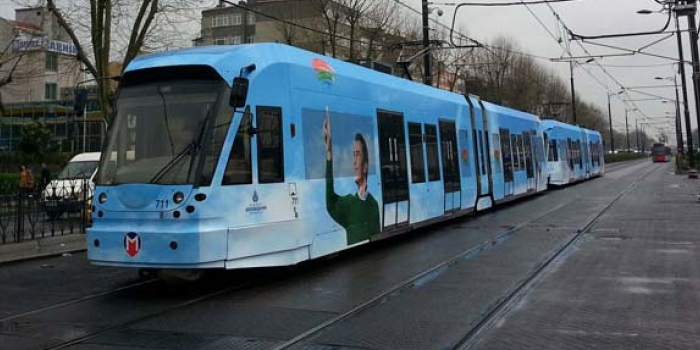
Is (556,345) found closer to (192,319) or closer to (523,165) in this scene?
(192,319)

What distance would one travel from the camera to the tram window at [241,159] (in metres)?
8.46

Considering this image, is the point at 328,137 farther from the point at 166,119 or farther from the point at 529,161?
the point at 529,161

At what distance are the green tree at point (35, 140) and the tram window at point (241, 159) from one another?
122ft

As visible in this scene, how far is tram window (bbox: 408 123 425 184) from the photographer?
45.0 ft

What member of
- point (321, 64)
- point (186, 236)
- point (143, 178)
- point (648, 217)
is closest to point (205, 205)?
point (186, 236)

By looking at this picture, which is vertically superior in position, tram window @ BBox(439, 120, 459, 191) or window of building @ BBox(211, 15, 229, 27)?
window of building @ BBox(211, 15, 229, 27)

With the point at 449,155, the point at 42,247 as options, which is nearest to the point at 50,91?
the point at 42,247

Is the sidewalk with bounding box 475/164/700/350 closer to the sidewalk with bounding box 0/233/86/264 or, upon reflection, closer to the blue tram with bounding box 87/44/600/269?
the blue tram with bounding box 87/44/600/269

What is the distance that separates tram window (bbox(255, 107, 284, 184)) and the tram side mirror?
1.99ft

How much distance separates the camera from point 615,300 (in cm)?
779

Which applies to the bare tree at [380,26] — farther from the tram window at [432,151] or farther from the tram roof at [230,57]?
the tram roof at [230,57]

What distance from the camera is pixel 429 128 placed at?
1491 centimetres

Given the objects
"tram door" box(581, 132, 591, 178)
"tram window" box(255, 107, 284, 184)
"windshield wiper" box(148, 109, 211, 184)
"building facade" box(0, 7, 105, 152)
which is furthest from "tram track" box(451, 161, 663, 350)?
"building facade" box(0, 7, 105, 152)

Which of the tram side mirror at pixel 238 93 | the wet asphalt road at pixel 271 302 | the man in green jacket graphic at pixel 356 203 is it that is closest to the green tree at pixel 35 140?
the wet asphalt road at pixel 271 302
